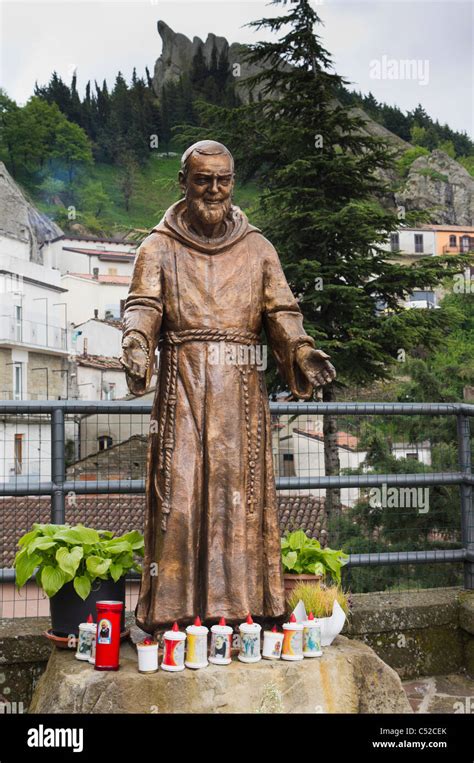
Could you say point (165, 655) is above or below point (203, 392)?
below

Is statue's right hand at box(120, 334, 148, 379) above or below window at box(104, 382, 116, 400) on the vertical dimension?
below

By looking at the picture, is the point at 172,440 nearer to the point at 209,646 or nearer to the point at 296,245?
the point at 209,646

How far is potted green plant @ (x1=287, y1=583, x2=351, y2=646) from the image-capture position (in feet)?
12.5

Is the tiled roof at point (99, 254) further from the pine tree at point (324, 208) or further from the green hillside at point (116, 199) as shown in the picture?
the pine tree at point (324, 208)

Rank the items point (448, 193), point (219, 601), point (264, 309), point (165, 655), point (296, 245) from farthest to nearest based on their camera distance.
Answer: point (448, 193)
point (296, 245)
point (264, 309)
point (219, 601)
point (165, 655)

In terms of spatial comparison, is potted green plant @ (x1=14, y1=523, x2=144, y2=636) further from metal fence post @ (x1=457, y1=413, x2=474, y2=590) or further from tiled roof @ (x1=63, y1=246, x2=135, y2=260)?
tiled roof @ (x1=63, y1=246, x2=135, y2=260)

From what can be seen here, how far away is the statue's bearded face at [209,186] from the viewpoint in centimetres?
380

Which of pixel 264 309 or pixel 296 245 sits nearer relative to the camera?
pixel 264 309

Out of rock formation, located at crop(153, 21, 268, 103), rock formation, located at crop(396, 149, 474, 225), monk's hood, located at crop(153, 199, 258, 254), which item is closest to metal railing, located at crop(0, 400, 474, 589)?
monk's hood, located at crop(153, 199, 258, 254)

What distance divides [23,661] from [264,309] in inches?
85.5

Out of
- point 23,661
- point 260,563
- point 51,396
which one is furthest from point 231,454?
point 51,396

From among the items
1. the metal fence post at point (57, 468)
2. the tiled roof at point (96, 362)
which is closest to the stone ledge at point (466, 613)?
the metal fence post at point (57, 468)

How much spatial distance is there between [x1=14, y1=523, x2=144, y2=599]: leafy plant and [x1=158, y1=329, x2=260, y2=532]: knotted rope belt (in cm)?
40

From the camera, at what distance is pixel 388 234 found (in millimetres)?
19422
